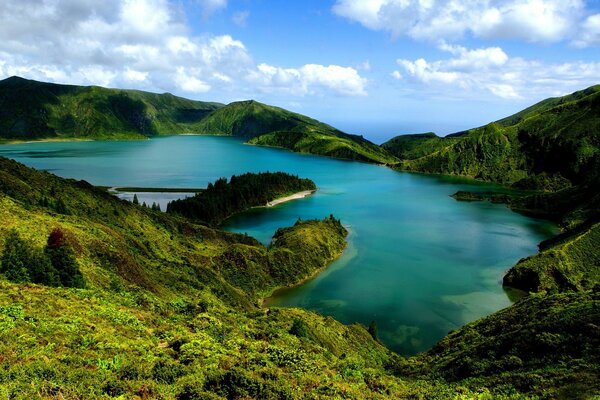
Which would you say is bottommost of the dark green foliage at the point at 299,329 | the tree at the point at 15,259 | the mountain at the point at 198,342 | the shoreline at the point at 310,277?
the shoreline at the point at 310,277

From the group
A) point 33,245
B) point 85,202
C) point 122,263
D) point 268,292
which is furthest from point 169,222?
point 33,245

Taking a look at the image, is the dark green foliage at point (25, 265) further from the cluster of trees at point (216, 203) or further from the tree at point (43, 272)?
the cluster of trees at point (216, 203)

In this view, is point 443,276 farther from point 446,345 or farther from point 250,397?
point 250,397

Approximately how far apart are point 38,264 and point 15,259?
88.9 inches

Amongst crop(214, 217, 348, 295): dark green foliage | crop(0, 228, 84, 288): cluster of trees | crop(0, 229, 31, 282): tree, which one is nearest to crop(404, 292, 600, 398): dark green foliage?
crop(0, 228, 84, 288): cluster of trees

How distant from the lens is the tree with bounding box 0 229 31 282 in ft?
133

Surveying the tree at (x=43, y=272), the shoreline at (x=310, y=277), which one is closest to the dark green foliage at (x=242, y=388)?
the tree at (x=43, y=272)

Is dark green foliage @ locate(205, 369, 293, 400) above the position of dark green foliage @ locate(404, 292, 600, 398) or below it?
above

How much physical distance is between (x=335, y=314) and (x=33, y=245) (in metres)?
58.0

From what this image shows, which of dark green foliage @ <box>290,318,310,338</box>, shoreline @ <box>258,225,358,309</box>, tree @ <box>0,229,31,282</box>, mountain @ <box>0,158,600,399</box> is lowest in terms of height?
shoreline @ <box>258,225,358,309</box>

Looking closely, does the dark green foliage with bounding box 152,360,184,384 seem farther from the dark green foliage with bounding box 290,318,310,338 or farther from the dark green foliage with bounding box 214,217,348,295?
the dark green foliage with bounding box 214,217,348,295

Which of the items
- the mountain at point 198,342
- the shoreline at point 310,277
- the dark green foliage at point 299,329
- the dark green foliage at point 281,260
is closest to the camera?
the mountain at point 198,342

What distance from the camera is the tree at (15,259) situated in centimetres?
4050

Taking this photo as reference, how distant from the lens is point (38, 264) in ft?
143
